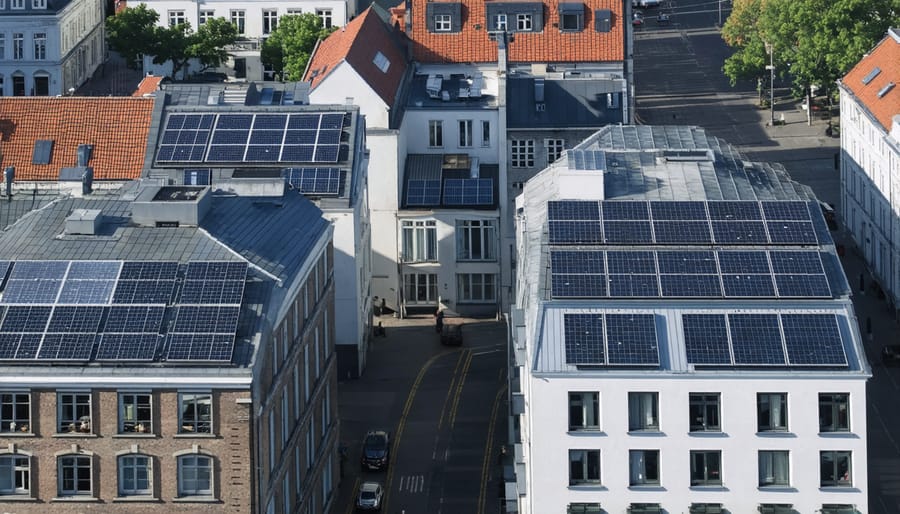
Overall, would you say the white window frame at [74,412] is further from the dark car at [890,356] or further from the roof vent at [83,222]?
the dark car at [890,356]

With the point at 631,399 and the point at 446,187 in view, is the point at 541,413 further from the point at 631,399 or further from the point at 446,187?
the point at 446,187

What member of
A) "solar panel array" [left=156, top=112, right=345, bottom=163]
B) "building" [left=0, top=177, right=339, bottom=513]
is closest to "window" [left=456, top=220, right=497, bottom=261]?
"solar panel array" [left=156, top=112, right=345, bottom=163]

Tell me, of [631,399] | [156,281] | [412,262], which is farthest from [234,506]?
[412,262]

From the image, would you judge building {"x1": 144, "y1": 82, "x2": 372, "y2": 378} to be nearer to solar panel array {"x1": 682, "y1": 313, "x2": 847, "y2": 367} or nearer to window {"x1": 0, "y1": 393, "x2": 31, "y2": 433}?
solar panel array {"x1": 682, "y1": 313, "x2": 847, "y2": 367}

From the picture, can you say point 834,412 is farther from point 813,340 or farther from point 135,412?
point 135,412

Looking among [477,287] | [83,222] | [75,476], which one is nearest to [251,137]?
[477,287]
